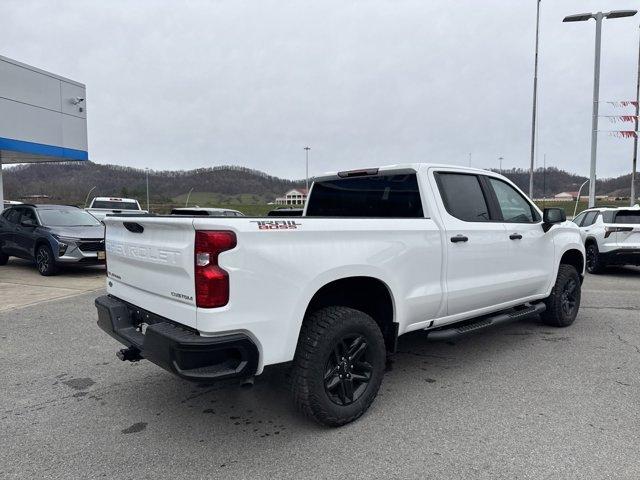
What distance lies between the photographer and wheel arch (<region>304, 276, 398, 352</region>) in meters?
3.52

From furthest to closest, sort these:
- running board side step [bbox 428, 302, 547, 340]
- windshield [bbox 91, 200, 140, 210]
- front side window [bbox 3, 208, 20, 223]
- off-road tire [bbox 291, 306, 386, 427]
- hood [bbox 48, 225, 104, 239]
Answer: windshield [bbox 91, 200, 140, 210] < front side window [bbox 3, 208, 20, 223] < hood [bbox 48, 225, 104, 239] < running board side step [bbox 428, 302, 547, 340] < off-road tire [bbox 291, 306, 386, 427]

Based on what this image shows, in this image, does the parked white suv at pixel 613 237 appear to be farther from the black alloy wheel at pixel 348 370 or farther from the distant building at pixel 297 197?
the black alloy wheel at pixel 348 370

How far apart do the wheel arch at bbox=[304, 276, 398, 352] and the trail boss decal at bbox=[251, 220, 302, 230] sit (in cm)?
61

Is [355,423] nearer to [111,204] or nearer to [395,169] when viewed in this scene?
[395,169]

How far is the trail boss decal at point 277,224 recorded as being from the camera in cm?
288

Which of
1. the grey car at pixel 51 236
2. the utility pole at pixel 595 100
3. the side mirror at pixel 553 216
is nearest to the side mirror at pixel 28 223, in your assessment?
the grey car at pixel 51 236

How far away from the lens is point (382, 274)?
3.56 m

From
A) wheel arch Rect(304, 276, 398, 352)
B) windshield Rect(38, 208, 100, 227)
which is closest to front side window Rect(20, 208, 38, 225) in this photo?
windshield Rect(38, 208, 100, 227)

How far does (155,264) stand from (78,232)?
8280 millimetres

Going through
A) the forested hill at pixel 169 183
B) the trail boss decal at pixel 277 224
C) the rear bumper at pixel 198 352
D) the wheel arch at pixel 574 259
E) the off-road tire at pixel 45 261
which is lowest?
the off-road tire at pixel 45 261

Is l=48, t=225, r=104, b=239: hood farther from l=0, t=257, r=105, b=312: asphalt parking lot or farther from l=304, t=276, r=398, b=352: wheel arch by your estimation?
l=304, t=276, r=398, b=352: wheel arch

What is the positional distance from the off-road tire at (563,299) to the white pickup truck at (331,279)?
748 mm

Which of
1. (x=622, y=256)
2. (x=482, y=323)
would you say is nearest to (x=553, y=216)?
(x=482, y=323)

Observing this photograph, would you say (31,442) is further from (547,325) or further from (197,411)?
(547,325)
